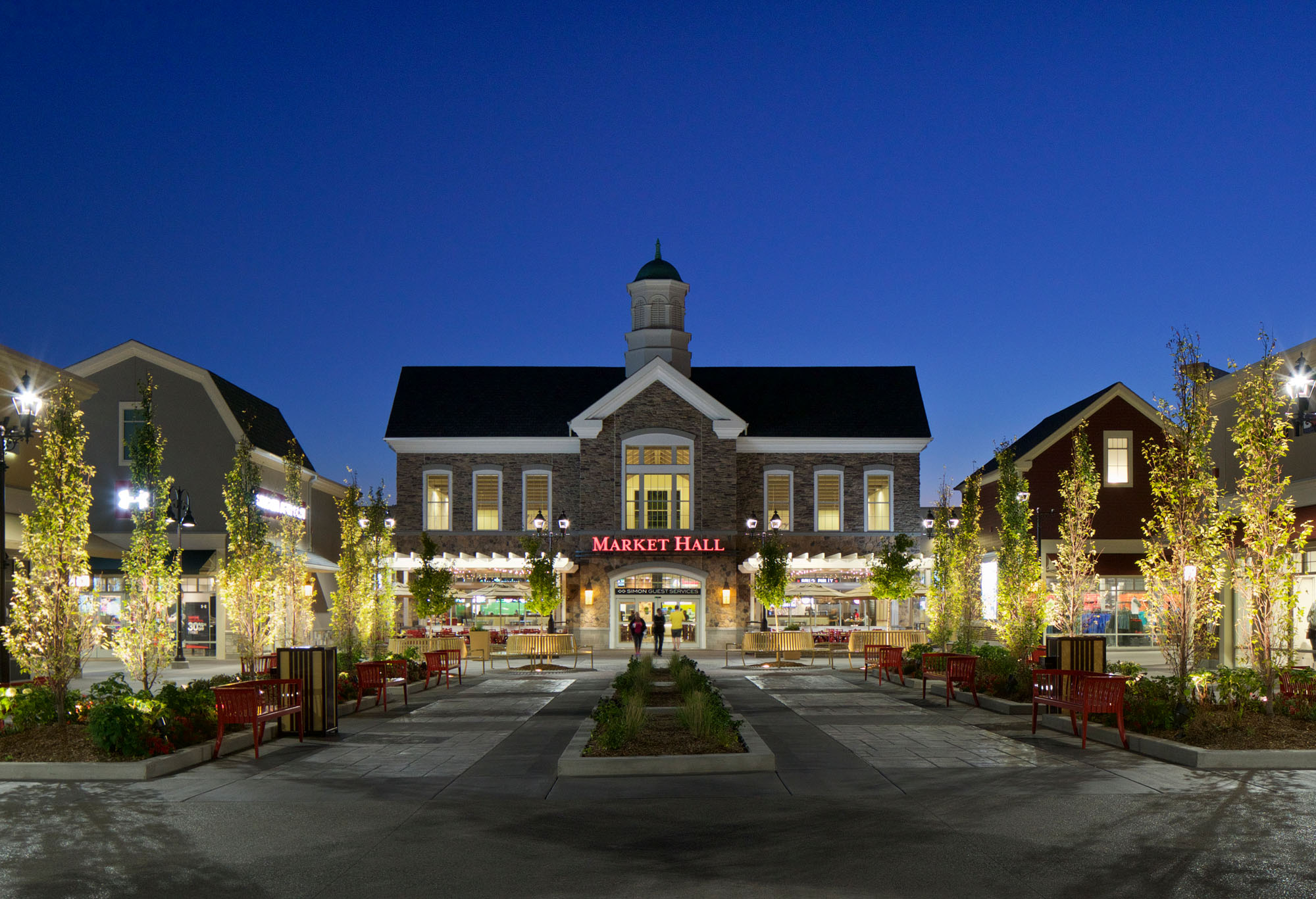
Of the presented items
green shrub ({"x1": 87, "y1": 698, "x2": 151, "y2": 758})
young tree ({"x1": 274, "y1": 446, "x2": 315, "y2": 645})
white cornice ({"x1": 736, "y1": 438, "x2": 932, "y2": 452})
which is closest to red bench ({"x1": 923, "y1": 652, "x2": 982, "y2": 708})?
young tree ({"x1": 274, "y1": 446, "x2": 315, "y2": 645})

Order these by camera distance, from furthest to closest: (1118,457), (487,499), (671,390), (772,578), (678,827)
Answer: (487,499), (671,390), (1118,457), (772,578), (678,827)

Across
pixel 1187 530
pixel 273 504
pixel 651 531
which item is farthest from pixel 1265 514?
pixel 273 504

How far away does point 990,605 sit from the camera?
43438 mm

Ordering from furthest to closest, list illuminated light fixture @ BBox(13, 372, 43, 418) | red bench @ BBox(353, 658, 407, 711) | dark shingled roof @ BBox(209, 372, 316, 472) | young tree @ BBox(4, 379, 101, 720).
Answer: dark shingled roof @ BBox(209, 372, 316, 472) < red bench @ BBox(353, 658, 407, 711) < illuminated light fixture @ BBox(13, 372, 43, 418) < young tree @ BBox(4, 379, 101, 720)

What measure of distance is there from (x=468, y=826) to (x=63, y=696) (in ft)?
23.2

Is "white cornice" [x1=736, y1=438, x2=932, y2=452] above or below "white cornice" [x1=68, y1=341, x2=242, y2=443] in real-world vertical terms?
below

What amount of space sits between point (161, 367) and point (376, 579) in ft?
49.1

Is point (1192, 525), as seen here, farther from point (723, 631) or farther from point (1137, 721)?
point (723, 631)

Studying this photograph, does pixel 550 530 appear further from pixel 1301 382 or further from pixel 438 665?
pixel 1301 382

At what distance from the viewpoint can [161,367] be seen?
3894 centimetres

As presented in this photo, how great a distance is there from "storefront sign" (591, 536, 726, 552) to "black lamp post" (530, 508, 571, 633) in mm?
1593

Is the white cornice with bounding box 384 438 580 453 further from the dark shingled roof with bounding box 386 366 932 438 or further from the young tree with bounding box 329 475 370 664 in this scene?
the young tree with bounding box 329 475 370 664

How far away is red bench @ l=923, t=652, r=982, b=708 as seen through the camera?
21.6 metres

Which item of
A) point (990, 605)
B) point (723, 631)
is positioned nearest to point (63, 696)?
point (723, 631)
